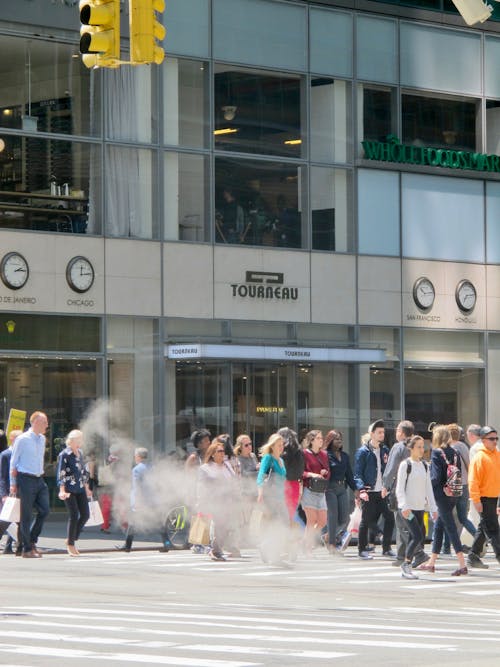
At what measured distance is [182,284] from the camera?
31469 millimetres

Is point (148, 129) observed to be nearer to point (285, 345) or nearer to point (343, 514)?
point (285, 345)

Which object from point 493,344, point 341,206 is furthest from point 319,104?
point 493,344

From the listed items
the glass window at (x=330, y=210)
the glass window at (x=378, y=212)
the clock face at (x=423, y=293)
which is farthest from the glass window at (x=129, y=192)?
the clock face at (x=423, y=293)

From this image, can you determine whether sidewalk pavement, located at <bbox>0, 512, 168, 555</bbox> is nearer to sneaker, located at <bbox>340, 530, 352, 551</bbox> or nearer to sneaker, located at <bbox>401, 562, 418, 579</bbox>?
sneaker, located at <bbox>340, 530, 352, 551</bbox>

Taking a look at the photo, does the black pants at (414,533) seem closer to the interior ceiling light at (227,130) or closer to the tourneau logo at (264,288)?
the tourneau logo at (264,288)

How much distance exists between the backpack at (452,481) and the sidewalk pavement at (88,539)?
6.07 meters

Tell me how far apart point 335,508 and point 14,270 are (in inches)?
341

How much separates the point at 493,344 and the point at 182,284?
8.54m

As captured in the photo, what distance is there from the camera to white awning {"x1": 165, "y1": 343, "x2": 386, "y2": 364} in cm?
3083

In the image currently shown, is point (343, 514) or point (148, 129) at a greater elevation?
point (148, 129)

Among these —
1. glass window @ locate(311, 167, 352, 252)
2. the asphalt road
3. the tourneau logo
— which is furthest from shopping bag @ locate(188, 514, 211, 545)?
glass window @ locate(311, 167, 352, 252)

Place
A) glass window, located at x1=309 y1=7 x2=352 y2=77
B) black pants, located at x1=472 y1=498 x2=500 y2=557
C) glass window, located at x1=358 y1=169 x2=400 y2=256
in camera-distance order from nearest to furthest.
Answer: black pants, located at x1=472 y1=498 x2=500 y2=557 < glass window, located at x1=309 y1=7 x2=352 y2=77 < glass window, located at x1=358 y1=169 x2=400 y2=256

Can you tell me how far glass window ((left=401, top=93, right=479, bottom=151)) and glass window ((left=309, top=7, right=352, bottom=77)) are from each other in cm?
175

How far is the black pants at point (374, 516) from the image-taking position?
896 inches
